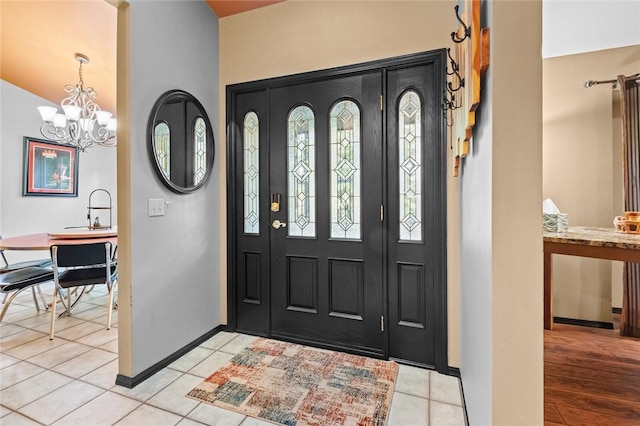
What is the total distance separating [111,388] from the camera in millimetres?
1874

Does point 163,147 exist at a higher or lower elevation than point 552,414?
higher

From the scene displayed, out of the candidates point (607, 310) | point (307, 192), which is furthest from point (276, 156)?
point (607, 310)

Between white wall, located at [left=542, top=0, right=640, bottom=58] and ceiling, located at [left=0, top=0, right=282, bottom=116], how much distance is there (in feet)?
7.33

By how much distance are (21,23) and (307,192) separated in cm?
318

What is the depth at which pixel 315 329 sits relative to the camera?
2438 mm

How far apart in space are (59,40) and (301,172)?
9.37 ft

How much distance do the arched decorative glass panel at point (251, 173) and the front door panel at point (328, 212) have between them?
0.57 feet

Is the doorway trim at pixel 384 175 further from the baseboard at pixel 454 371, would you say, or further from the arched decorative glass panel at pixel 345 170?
the arched decorative glass panel at pixel 345 170

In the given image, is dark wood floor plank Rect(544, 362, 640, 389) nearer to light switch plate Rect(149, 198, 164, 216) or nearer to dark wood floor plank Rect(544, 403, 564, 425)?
dark wood floor plank Rect(544, 403, 564, 425)

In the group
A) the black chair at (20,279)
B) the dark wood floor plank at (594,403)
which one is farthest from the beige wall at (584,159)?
the black chair at (20,279)

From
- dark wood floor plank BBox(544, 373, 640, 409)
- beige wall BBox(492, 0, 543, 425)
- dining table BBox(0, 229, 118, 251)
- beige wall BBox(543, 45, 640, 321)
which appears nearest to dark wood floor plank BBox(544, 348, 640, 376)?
dark wood floor plank BBox(544, 373, 640, 409)

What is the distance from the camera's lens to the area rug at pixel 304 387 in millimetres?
1643

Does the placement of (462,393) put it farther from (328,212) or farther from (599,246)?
(328,212)

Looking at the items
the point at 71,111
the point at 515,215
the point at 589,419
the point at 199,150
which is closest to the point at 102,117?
the point at 71,111
